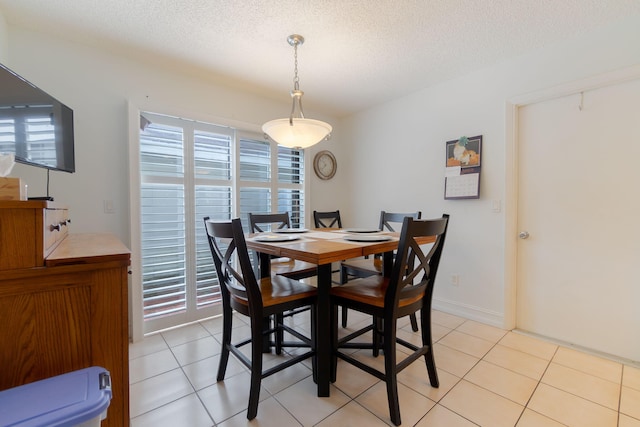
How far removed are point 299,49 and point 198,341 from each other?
2504mm

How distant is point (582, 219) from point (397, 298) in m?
1.80

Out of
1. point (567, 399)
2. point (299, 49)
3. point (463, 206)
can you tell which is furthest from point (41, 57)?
point (567, 399)

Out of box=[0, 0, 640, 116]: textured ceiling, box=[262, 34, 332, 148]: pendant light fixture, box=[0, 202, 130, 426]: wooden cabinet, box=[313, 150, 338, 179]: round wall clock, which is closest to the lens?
box=[0, 202, 130, 426]: wooden cabinet

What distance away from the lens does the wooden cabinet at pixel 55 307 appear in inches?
31.6

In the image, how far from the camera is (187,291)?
8.56ft

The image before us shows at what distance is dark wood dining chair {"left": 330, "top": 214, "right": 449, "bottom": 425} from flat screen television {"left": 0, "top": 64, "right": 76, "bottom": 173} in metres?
1.73

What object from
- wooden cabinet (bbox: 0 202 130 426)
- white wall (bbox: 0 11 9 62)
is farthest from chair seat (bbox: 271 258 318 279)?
white wall (bbox: 0 11 9 62)

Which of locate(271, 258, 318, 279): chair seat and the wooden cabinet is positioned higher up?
the wooden cabinet

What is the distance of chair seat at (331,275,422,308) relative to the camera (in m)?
1.49

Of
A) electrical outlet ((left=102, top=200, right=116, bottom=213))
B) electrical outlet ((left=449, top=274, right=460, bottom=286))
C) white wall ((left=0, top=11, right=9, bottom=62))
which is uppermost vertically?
white wall ((left=0, top=11, right=9, bottom=62))

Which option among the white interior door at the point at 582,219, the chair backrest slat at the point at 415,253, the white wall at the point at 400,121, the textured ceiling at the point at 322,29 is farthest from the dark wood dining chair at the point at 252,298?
the white interior door at the point at 582,219

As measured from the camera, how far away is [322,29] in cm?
195

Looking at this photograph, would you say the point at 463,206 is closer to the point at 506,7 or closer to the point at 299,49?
the point at 506,7

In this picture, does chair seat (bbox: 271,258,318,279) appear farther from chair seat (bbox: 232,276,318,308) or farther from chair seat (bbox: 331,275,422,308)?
chair seat (bbox: 331,275,422,308)
